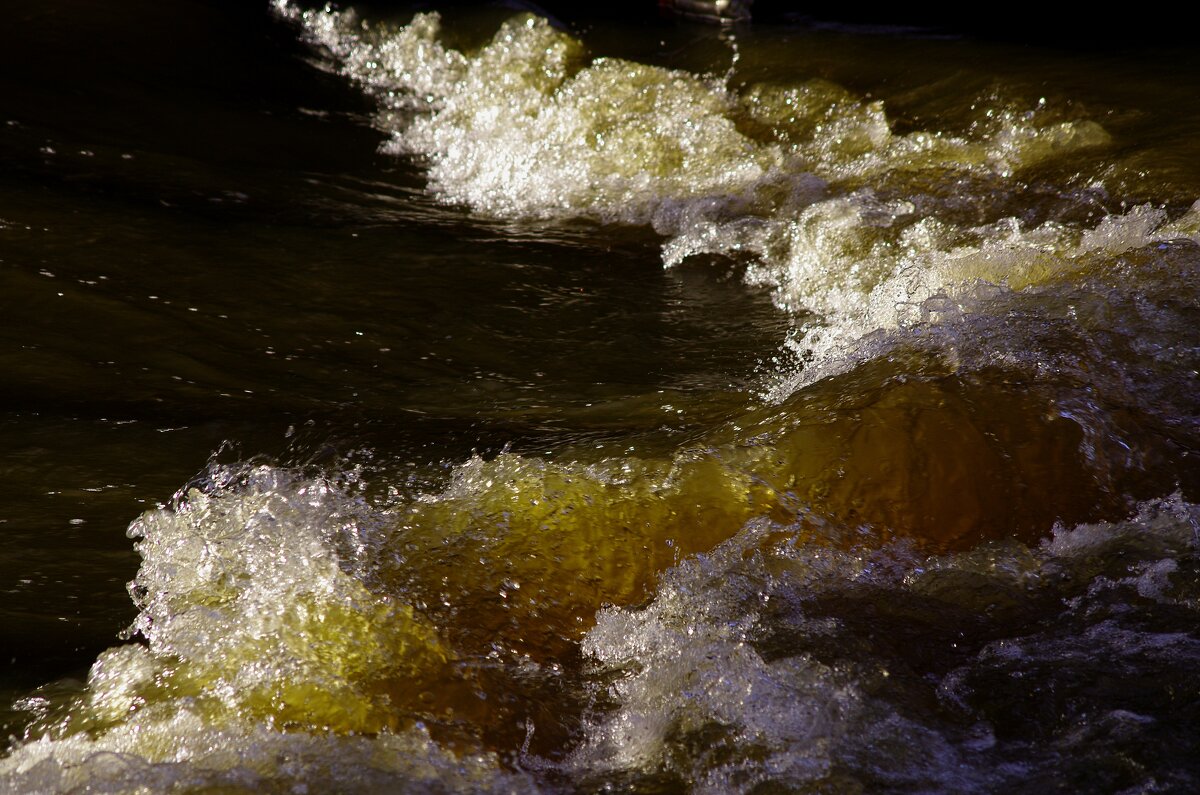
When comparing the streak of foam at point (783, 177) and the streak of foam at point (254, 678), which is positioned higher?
the streak of foam at point (783, 177)

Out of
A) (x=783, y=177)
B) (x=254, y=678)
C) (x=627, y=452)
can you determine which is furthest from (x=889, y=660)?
(x=783, y=177)

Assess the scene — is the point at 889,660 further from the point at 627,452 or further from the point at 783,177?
the point at 783,177

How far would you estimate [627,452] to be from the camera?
2.22m

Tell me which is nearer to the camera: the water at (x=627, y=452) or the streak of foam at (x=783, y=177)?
the water at (x=627, y=452)

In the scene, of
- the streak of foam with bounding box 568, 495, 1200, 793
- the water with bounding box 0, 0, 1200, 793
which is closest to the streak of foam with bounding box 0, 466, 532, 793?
the water with bounding box 0, 0, 1200, 793

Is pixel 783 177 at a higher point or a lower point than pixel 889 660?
higher

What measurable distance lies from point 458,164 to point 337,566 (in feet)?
9.42

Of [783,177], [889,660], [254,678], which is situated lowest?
[254,678]

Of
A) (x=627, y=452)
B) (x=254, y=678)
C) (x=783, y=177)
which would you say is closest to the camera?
(x=254, y=678)

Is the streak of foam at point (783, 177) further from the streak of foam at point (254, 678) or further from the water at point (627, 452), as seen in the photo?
the streak of foam at point (254, 678)

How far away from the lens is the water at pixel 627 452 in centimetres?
162

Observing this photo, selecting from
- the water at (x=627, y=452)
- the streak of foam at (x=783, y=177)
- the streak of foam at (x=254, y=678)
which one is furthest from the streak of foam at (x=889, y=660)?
the streak of foam at (x=783, y=177)

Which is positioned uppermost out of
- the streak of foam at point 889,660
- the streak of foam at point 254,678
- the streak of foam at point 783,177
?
the streak of foam at point 783,177

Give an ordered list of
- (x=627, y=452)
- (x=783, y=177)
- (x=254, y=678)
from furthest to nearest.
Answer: (x=783, y=177) < (x=627, y=452) < (x=254, y=678)
